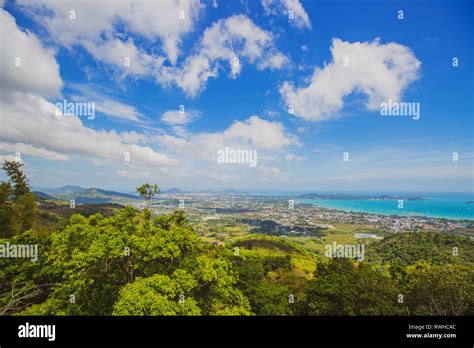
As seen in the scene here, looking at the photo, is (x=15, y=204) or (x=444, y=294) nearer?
(x=444, y=294)

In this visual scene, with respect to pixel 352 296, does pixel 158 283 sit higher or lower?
higher

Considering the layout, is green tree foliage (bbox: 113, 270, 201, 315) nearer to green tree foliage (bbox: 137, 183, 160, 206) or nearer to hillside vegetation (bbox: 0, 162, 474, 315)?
hillside vegetation (bbox: 0, 162, 474, 315)
